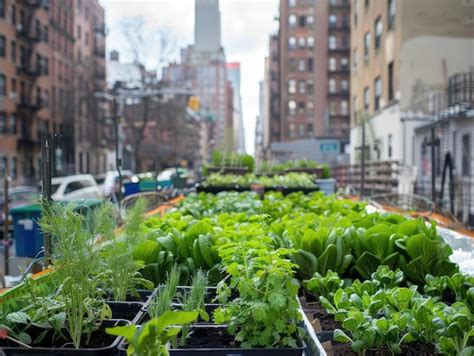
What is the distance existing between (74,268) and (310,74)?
67.0 m

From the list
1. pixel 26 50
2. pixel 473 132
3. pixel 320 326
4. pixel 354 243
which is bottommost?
pixel 320 326

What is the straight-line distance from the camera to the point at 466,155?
1477 cm

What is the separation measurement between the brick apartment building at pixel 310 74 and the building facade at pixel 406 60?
27.2 meters

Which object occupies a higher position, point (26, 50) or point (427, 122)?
point (26, 50)

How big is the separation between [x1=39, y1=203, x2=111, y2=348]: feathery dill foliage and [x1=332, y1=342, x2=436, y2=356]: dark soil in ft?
2.74

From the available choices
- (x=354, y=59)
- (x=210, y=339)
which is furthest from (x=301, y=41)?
(x=210, y=339)

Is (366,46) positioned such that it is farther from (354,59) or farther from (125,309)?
(125,309)

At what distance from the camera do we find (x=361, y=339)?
172cm

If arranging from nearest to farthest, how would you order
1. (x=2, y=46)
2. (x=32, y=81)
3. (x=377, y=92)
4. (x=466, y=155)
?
(x=466, y=155), (x=377, y=92), (x=2, y=46), (x=32, y=81)

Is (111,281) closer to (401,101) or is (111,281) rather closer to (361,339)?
(361,339)

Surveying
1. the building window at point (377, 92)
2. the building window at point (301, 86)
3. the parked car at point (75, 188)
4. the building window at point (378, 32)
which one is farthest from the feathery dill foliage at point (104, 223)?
the building window at point (301, 86)

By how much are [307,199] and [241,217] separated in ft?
5.39

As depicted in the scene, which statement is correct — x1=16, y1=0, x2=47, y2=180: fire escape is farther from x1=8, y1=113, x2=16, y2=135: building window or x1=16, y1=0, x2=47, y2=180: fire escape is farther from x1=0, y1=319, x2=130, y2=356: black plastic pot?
x1=0, y1=319, x2=130, y2=356: black plastic pot

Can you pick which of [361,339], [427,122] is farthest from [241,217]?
[427,122]
